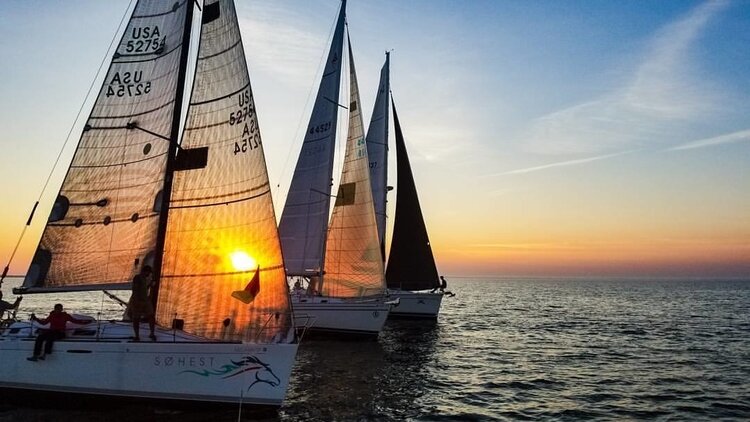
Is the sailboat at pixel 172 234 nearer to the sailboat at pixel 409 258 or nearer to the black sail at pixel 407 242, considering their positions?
the sailboat at pixel 409 258

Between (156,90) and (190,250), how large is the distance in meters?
4.45

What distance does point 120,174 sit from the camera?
535 inches

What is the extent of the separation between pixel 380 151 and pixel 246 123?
68.5 ft

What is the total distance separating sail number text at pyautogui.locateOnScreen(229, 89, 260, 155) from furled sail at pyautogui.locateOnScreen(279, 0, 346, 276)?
12.7 meters

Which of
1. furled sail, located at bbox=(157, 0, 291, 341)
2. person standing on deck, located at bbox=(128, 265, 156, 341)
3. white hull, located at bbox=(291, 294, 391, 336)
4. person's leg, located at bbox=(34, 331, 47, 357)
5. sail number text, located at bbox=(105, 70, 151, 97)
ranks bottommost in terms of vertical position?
white hull, located at bbox=(291, 294, 391, 336)

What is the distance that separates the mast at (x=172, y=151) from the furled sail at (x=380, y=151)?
20.4m

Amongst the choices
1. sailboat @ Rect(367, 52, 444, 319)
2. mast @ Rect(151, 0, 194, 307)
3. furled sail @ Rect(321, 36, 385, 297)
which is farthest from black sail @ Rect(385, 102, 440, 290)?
mast @ Rect(151, 0, 194, 307)

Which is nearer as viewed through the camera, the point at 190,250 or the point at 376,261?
the point at 190,250

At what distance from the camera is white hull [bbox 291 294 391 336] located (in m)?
25.6

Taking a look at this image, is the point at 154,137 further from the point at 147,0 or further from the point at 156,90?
the point at 147,0

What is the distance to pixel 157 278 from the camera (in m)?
13.2

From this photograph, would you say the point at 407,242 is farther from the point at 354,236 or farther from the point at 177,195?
the point at 177,195

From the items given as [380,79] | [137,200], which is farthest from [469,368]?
[380,79]

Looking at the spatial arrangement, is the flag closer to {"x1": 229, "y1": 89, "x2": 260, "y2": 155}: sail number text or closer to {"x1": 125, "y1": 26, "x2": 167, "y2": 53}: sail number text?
{"x1": 229, "y1": 89, "x2": 260, "y2": 155}: sail number text
